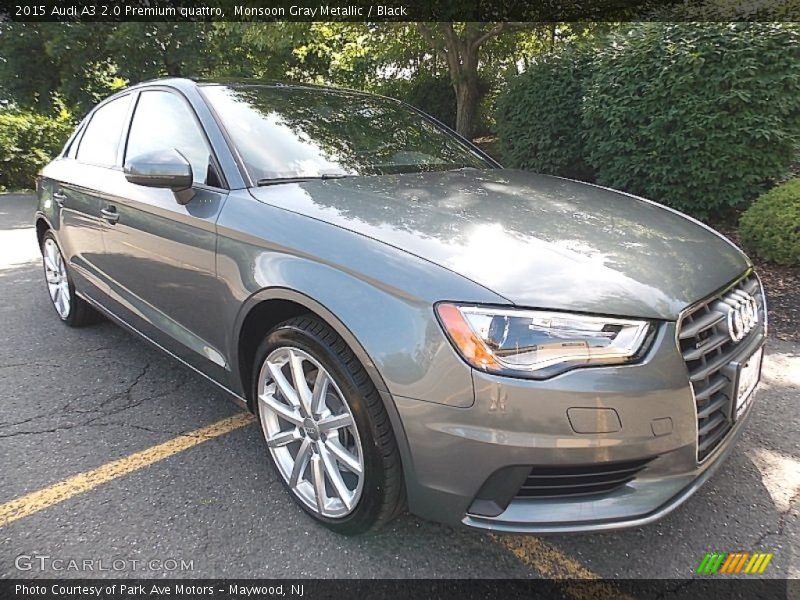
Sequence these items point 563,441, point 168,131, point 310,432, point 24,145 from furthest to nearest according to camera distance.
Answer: point 24,145
point 168,131
point 310,432
point 563,441

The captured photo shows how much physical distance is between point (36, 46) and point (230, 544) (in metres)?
14.0

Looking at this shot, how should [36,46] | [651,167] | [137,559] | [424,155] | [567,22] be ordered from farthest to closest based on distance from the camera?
[36,46], [567,22], [651,167], [424,155], [137,559]

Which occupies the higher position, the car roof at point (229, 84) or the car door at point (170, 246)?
the car roof at point (229, 84)

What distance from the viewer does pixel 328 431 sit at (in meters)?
2.04

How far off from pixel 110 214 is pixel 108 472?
137 centimetres

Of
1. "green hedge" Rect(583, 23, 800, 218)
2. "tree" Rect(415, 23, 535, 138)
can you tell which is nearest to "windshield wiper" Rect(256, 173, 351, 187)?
"green hedge" Rect(583, 23, 800, 218)

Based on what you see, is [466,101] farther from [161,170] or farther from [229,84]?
[161,170]

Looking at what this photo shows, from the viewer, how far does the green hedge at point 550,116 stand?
716 cm

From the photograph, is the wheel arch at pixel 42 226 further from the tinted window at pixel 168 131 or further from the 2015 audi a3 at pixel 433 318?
the 2015 audi a3 at pixel 433 318

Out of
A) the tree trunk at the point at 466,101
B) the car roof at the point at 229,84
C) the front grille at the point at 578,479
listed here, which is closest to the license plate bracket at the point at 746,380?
the front grille at the point at 578,479

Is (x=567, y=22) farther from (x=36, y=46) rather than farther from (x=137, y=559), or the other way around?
(x=36, y=46)

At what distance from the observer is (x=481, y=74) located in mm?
12438

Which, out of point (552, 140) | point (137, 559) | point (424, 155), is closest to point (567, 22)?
point (552, 140)

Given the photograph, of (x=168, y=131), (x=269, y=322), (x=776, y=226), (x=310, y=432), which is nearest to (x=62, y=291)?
(x=168, y=131)
